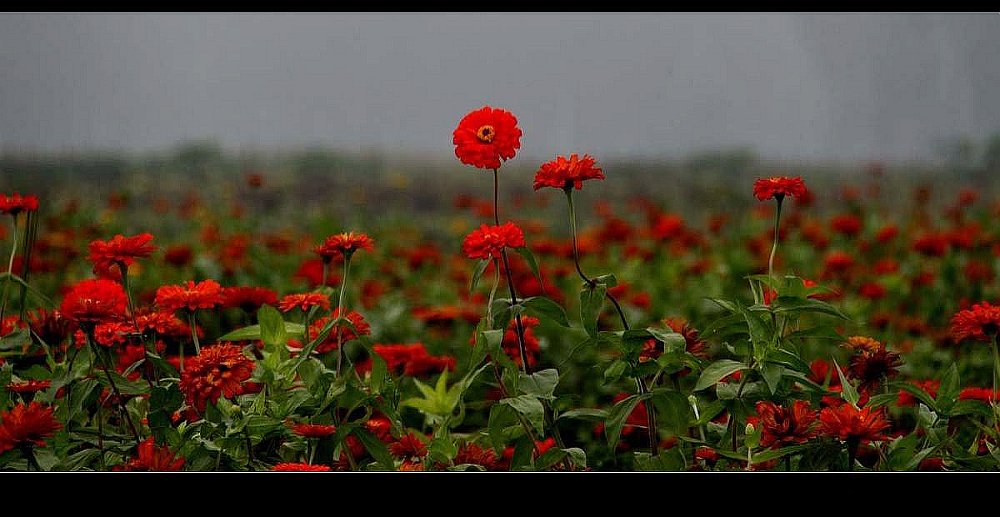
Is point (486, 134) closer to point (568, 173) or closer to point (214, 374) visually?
point (568, 173)

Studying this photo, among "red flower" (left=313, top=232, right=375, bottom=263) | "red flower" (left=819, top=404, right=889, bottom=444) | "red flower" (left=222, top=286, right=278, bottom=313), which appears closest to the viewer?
"red flower" (left=819, top=404, right=889, bottom=444)

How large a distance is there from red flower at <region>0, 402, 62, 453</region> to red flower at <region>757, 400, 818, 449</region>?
56cm

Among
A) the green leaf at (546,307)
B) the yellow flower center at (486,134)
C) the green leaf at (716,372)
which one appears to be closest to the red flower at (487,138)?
the yellow flower center at (486,134)

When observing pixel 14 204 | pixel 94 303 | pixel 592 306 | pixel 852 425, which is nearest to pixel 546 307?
pixel 592 306

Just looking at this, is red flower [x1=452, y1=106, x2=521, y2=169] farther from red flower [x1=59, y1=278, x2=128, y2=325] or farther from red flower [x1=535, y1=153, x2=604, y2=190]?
red flower [x1=59, y1=278, x2=128, y2=325]

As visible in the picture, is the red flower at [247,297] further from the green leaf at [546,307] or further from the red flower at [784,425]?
the red flower at [784,425]

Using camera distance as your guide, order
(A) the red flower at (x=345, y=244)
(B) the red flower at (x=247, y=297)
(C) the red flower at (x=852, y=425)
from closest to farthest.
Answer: (C) the red flower at (x=852, y=425)
(A) the red flower at (x=345, y=244)
(B) the red flower at (x=247, y=297)

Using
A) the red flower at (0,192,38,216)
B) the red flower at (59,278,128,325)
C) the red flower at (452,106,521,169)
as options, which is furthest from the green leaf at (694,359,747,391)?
the red flower at (0,192,38,216)

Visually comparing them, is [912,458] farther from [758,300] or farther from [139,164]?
[139,164]

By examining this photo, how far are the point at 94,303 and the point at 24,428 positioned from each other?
0.36 ft

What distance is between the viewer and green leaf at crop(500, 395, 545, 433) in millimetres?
761

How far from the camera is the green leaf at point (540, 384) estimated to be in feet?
2.60

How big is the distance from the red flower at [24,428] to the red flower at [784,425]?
0.56 m

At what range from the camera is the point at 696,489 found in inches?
25.8
